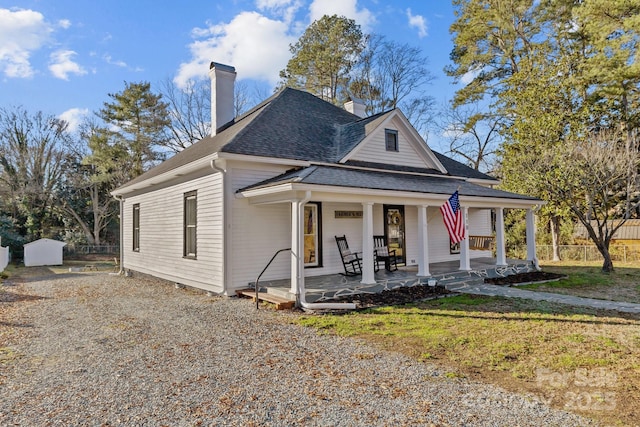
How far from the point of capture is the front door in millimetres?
11453

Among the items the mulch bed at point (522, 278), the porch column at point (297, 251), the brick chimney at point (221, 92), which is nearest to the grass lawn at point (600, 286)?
the mulch bed at point (522, 278)

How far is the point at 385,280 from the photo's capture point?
895cm

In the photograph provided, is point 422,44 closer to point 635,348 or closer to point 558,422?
point 635,348

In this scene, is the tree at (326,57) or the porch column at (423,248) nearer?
the porch column at (423,248)

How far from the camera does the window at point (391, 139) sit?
11562 millimetres

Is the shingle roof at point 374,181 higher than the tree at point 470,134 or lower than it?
lower

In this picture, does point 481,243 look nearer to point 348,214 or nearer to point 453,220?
point 453,220

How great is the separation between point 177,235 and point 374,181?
585 cm

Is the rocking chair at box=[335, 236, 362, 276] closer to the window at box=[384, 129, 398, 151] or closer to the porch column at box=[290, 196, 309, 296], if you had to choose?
the porch column at box=[290, 196, 309, 296]

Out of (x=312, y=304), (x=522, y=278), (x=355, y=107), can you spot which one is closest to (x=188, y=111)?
(x=355, y=107)

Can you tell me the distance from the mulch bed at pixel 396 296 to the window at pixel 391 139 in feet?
15.1

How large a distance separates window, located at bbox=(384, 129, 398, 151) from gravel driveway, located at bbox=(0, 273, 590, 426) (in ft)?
21.8

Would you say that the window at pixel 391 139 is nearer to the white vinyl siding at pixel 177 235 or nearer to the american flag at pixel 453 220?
the american flag at pixel 453 220

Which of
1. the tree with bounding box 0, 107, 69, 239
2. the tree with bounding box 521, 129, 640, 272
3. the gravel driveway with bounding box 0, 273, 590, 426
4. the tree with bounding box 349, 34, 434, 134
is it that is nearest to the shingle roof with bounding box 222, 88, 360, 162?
the gravel driveway with bounding box 0, 273, 590, 426
